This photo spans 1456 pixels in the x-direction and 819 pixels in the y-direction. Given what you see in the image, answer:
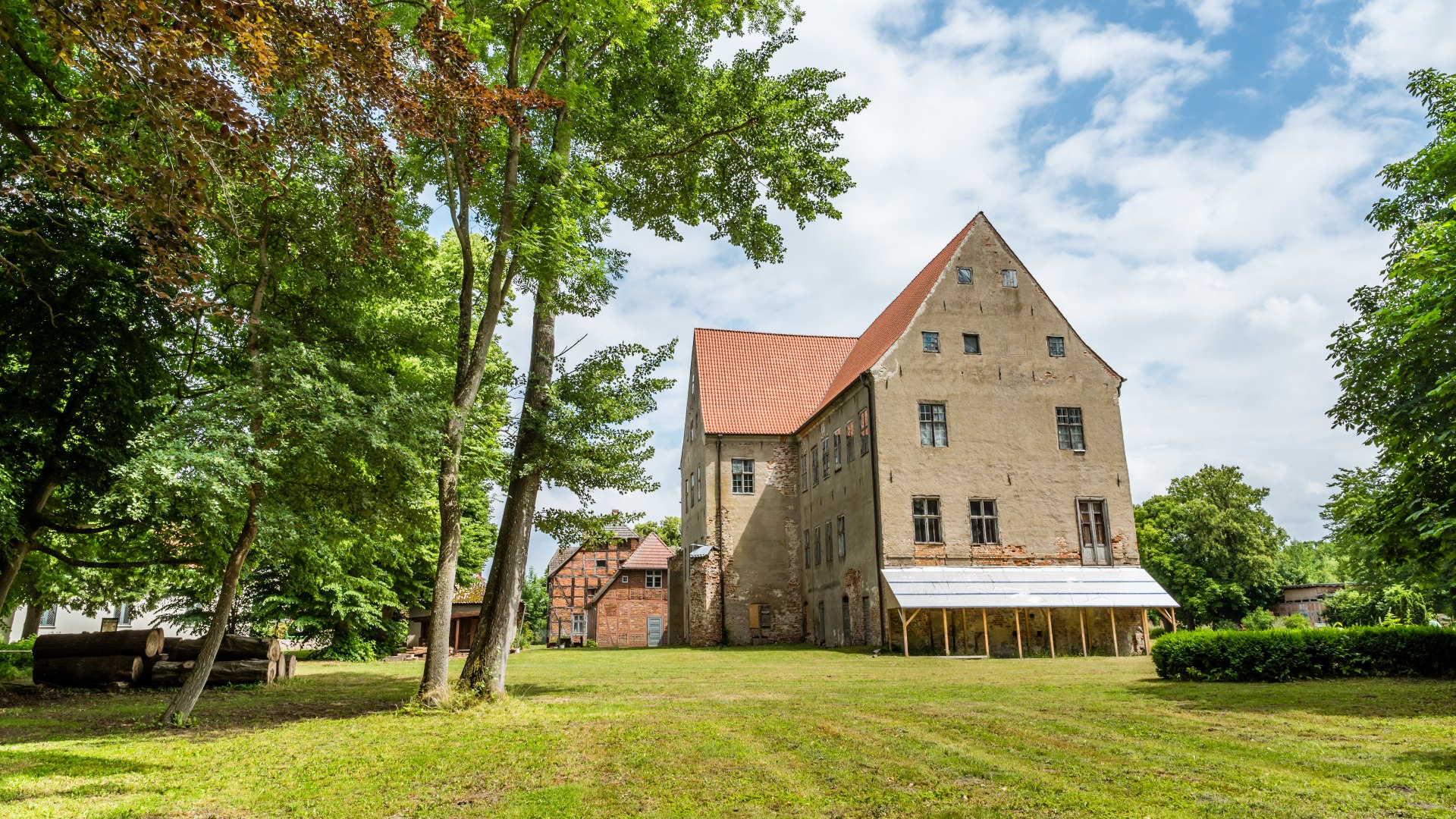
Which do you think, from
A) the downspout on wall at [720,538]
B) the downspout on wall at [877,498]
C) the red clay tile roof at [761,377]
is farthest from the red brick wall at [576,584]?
the downspout on wall at [877,498]

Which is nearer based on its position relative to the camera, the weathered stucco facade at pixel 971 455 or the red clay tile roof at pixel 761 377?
the weathered stucco facade at pixel 971 455

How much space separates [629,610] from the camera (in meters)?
45.0

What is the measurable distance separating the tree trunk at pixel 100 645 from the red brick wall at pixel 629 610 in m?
29.8

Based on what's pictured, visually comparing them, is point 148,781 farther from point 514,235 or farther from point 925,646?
point 925,646

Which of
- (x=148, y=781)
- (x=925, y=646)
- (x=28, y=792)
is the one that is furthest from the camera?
(x=925, y=646)

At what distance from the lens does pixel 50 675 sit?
15742 mm

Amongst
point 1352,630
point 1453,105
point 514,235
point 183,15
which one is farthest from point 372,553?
point 1453,105

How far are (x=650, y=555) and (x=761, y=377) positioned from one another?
1314cm

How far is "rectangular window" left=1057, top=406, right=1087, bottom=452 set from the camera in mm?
27812

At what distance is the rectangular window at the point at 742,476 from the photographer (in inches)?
1406

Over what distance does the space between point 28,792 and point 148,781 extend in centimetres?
75

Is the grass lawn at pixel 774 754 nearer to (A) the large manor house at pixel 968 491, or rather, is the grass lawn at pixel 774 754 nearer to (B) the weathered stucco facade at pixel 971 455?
(A) the large manor house at pixel 968 491

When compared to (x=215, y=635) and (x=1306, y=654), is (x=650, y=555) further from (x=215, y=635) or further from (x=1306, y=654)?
(x=215, y=635)

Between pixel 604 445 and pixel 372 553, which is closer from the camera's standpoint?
pixel 604 445
